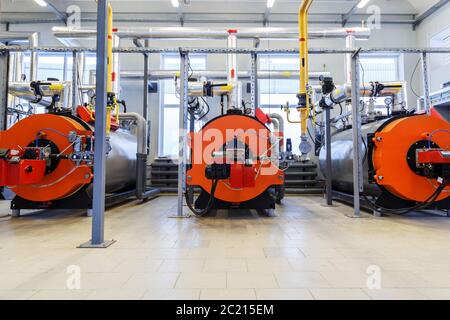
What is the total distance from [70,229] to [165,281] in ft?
4.41

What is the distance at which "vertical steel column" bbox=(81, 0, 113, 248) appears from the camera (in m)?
1.66

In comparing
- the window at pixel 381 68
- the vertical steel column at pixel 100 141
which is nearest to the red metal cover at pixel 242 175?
the vertical steel column at pixel 100 141

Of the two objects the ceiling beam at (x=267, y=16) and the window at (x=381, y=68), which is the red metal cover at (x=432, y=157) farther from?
the ceiling beam at (x=267, y=16)

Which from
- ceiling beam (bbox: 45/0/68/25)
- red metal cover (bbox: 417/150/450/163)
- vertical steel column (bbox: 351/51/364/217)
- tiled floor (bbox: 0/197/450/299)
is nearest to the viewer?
tiled floor (bbox: 0/197/450/299)

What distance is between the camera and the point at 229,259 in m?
1.42

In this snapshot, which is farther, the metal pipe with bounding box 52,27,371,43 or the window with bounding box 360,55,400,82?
the window with bounding box 360,55,400,82

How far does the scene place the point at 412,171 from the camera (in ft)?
7.95

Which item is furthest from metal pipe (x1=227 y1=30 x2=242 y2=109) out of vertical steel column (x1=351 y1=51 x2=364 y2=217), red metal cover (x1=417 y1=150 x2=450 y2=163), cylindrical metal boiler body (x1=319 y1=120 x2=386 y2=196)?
red metal cover (x1=417 y1=150 x2=450 y2=163)

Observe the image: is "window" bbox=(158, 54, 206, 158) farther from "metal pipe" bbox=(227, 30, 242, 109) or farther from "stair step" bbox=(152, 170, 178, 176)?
"metal pipe" bbox=(227, 30, 242, 109)

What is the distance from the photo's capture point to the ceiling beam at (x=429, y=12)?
5.30m

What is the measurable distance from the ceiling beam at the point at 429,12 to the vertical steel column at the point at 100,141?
6571 mm

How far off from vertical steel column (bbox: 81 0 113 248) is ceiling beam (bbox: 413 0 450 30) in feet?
21.6
